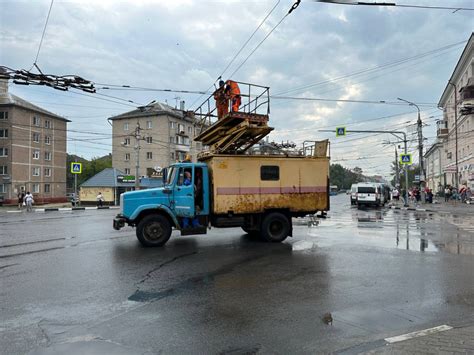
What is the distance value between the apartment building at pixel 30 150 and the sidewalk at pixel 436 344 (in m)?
54.3

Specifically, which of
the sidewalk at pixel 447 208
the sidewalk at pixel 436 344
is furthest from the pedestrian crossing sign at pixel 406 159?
the sidewalk at pixel 436 344

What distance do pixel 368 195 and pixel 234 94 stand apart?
1019 inches

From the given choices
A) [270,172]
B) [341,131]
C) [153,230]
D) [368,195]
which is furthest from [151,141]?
[153,230]

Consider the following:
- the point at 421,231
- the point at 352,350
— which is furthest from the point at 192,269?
the point at 421,231

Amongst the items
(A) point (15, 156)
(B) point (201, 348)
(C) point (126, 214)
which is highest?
(A) point (15, 156)

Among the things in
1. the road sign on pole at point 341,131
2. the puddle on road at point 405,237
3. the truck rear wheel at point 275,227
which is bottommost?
the puddle on road at point 405,237

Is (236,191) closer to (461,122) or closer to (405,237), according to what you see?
(405,237)

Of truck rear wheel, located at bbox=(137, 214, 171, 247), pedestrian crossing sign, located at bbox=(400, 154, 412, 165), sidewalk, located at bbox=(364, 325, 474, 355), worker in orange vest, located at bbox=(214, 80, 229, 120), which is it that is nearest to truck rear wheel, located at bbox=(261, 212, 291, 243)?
truck rear wheel, located at bbox=(137, 214, 171, 247)

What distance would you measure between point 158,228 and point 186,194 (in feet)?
4.25

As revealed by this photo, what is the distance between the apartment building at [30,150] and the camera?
53812mm

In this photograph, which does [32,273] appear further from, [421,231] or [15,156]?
[15,156]

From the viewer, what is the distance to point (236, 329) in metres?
4.83

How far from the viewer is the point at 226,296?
6281 mm

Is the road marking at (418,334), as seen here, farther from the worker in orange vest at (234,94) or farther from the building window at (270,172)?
the worker in orange vest at (234,94)
